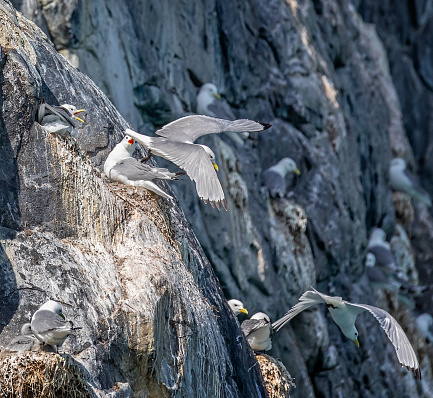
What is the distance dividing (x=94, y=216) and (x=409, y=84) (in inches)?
803

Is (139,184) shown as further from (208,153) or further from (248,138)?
(248,138)

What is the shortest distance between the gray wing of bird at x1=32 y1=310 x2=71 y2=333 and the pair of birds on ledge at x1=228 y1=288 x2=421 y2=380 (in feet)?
12.0

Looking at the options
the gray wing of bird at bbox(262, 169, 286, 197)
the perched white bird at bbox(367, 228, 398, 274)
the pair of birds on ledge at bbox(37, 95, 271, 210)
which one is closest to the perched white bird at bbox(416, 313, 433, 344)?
the perched white bird at bbox(367, 228, 398, 274)

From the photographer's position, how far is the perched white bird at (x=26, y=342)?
6.36 metres

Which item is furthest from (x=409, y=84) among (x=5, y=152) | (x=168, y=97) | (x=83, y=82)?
(x=5, y=152)

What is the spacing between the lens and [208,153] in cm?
829

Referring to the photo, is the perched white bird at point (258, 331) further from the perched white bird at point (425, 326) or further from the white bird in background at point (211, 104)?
the perched white bird at point (425, 326)

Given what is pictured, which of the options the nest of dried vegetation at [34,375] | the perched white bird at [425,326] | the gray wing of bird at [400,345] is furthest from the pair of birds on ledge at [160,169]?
the perched white bird at [425,326]

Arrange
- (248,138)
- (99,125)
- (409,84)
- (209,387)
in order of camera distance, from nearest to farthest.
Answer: (209,387) < (99,125) < (248,138) < (409,84)

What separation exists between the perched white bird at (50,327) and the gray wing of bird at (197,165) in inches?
84.6

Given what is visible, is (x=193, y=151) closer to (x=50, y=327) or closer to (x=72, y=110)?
(x=72, y=110)

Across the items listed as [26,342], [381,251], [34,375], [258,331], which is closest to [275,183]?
[258,331]

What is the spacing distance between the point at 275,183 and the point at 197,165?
22.8ft

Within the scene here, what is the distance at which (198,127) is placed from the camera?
29.8ft
